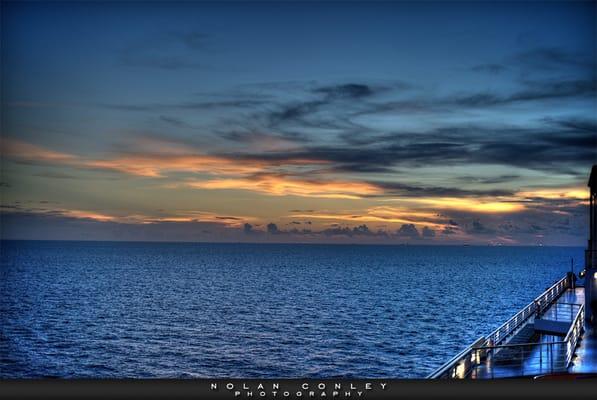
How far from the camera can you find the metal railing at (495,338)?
872 centimetres

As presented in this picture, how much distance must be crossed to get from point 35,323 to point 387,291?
46492mm

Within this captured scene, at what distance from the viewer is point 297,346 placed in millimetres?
40281

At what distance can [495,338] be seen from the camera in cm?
1572

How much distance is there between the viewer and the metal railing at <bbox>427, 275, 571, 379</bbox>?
8.72m

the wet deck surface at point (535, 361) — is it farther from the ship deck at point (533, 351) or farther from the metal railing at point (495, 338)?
the metal railing at point (495, 338)

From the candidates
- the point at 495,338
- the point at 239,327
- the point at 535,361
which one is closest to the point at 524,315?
the point at 495,338

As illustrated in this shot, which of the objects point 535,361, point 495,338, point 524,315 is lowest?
point 524,315

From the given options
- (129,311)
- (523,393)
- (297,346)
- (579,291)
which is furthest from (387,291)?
(523,393)

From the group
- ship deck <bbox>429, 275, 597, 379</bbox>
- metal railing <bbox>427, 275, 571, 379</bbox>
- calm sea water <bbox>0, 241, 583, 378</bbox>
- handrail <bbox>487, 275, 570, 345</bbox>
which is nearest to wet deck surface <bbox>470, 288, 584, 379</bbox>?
ship deck <bbox>429, 275, 597, 379</bbox>

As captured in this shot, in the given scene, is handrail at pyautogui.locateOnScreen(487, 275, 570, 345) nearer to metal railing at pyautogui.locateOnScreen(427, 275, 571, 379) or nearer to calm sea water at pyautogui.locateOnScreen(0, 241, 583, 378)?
metal railing at pyautogui.locateOnScreen(427, 275, 571, 379)

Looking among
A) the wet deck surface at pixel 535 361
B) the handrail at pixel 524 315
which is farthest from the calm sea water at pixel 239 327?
the wet deck surface at pixel 535 361

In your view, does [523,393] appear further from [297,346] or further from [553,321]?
[297,346]

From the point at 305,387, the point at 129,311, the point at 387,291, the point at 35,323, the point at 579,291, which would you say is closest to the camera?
the point at 305,387

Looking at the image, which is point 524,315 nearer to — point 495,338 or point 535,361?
point 495,338
